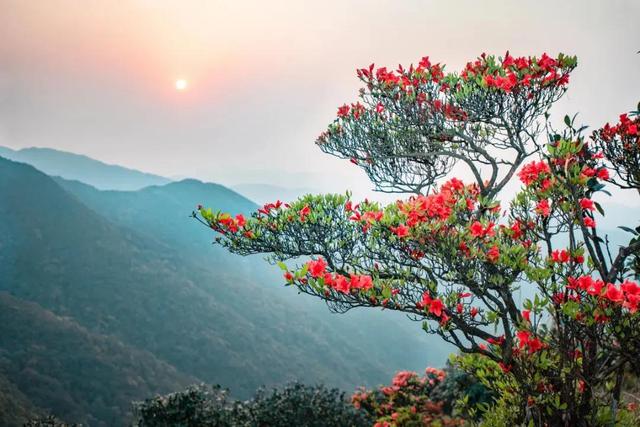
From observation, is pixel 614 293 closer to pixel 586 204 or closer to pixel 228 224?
pixel 586 204

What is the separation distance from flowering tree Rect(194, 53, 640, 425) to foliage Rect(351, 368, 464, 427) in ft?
12.1

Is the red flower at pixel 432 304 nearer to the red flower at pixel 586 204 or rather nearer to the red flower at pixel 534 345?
the red flower at pixel 534 345

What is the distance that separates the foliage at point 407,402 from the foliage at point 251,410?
0.52 meters

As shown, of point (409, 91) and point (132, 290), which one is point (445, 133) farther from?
point (132, 290)

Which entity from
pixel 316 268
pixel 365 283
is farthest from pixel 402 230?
pixel 316 268

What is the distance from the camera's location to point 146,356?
49.0 m

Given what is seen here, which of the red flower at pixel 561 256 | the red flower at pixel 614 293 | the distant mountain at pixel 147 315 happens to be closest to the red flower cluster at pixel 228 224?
the red flower at pixel 561 256

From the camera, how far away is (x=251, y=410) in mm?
7902

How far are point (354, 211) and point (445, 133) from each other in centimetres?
156

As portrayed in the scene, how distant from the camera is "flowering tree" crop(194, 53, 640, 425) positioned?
3.28 metres

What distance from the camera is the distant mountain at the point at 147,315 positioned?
139 ft

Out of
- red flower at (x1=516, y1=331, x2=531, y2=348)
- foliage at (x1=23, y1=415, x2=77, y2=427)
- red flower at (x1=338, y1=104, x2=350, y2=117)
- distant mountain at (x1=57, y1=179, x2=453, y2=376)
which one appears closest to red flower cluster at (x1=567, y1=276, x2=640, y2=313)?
red flower at (x1=516, y1=331, x2=531, y2=348)

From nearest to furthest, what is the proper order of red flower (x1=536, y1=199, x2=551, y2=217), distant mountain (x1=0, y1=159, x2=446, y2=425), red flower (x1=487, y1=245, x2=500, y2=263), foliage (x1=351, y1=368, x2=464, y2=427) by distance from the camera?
red flower (x1=487, y1=245, x2=500, y2=263) < red flower (x1=536, y1=199, x2=551, y2=217) < foliage (x1=351, y1=368, x2=464, y2=427) < distant mountain (x1=0, y1=159, x2=446, y2=425)

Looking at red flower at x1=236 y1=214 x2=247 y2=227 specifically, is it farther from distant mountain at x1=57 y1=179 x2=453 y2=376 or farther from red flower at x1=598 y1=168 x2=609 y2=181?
distant mountain at x1=57 y1=179 x2=453 y2=376
